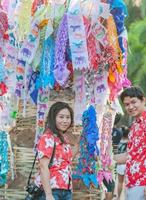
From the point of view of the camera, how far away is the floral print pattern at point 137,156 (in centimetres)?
494

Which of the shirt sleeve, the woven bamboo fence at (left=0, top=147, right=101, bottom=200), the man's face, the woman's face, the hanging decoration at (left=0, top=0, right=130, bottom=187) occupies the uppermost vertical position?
the hanging decoration at (left=0, top=0, right=130, bottom=187)

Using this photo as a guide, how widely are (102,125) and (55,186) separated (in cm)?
111

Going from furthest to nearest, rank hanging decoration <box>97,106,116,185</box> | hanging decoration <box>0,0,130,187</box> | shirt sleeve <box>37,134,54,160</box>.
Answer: hanging decoration <box>97,106,116,185</box>
hanging decoration <box>0,0,130,187</box>
shirt sleeve <box>37,134,54,160</box>

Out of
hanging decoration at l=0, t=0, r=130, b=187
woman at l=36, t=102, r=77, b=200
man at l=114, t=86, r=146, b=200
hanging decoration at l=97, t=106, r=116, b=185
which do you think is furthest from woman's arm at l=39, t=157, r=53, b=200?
hanging decoration at l=97, t=106, r=116, b=185

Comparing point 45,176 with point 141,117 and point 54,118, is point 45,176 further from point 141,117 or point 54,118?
point 141,117

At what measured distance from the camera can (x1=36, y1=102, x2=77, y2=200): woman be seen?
4.92 meters

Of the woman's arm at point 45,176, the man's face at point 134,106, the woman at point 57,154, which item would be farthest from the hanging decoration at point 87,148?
the woman's arm at point 45,176

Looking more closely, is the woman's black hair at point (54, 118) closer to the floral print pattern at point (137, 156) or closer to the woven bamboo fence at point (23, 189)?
the floral print pattern at point (137, 156)

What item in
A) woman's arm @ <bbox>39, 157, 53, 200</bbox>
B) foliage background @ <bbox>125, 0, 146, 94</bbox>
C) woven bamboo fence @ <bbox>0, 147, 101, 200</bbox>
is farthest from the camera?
foliage background @ <bbox>125, 0, 146, 94</bbox>

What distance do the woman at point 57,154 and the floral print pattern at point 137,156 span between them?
497 mm

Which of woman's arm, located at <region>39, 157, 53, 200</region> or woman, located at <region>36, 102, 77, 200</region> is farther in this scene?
woman, located at <region>36, 102, 77, 200</region>

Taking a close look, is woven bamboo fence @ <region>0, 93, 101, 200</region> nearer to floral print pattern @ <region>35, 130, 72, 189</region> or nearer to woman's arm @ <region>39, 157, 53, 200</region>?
floral print pattern @ <region>35, 130, 72, 189</region>

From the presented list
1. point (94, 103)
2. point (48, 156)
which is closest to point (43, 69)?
point (94, 103)

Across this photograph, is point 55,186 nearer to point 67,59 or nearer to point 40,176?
point 40,176
